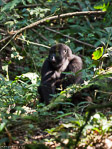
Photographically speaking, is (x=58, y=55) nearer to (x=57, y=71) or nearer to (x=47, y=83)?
(x=57, y=71)

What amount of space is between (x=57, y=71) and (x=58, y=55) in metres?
0.40

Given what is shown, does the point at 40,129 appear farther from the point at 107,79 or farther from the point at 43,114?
the point at 107,79

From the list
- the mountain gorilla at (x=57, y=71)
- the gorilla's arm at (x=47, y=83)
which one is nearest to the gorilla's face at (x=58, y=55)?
the mountain gorilla at (x=57, y=71)

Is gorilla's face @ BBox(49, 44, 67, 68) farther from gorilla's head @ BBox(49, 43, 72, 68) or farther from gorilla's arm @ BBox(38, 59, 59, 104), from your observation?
gorilla's arm @ BBox(38, 59, 59, 104)

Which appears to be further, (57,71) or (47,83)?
(57,71)

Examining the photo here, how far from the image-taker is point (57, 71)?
257 inches

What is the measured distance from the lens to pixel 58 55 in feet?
21.4

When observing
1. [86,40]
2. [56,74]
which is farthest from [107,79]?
[86,40]

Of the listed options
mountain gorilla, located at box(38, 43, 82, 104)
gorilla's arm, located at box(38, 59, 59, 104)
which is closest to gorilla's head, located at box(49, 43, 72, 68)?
mountain gorilla, located at box(38, 43, 82, 104)

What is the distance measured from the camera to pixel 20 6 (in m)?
9.97

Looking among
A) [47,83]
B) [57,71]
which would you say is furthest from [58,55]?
[47,83]

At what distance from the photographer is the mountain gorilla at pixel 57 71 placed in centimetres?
624

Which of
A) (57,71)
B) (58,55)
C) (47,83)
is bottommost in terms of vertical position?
(47,83)

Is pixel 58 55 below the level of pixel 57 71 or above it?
above
